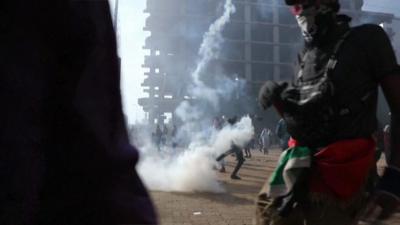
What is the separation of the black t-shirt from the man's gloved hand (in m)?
0.33

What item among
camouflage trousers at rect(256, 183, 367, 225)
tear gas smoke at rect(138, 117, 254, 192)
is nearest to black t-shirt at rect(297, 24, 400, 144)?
camouflage trousers at rect(256, 183, 367, 225)

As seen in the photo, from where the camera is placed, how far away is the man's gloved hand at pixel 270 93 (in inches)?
96.0

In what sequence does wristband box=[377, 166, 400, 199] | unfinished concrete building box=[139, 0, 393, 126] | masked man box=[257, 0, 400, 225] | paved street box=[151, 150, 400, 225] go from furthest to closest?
1. unfinished concrete building box=[139, 0, 393, 126]
2. paved street box=[151, 150, 400, 225]
3. masked man box=[257, 0, 400, 225]
4. wristband box=[377, 166, 400, 199]

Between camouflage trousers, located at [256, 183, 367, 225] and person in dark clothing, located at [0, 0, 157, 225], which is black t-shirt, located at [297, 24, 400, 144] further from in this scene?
person in dark clothing, located at [0, 0, 157, 225]

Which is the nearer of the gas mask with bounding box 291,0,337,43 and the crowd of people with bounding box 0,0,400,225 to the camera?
the crowd of people with bounding box 0,0,400,225

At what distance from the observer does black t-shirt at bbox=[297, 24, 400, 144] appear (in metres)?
2.14

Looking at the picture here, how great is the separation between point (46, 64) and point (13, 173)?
0.60 ft

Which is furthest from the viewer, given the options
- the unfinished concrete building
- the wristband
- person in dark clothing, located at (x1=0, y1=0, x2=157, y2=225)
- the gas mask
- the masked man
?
the unfinished concrete building

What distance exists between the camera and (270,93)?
2.47m

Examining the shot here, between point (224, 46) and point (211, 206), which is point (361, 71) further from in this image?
point (224, 46)

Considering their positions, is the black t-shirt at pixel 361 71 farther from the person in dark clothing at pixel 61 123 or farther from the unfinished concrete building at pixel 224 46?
the unfinished concrete building at pixel 224 46

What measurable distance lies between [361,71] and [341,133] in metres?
0.30

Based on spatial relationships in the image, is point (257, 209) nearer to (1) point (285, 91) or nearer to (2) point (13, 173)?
(1) point (285, 91)

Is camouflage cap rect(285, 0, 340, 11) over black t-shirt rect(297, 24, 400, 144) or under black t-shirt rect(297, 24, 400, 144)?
over
